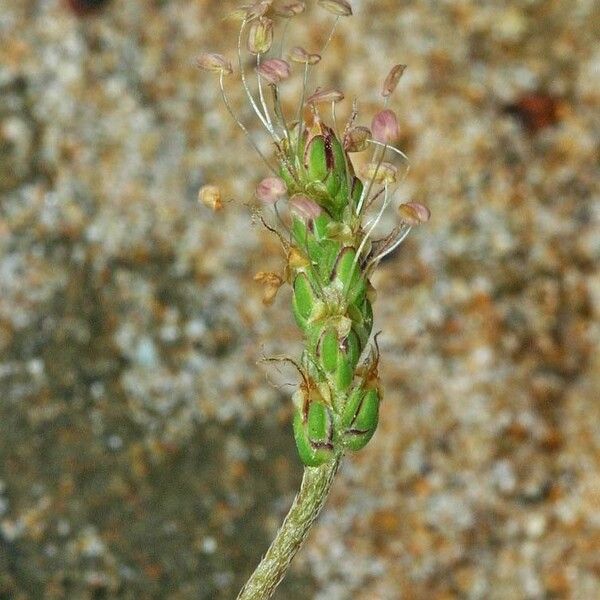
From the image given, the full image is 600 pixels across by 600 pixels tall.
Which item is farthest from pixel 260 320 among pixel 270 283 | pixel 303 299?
pixel 303 299

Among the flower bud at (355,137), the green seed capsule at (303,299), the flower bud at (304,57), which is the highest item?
the flower bud at (304,57)

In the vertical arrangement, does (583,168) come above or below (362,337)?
below

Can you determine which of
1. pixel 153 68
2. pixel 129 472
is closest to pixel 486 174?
pixel 153 68

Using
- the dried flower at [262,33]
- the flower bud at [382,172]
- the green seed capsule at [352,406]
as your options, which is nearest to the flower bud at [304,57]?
the dried flower at [262,33]

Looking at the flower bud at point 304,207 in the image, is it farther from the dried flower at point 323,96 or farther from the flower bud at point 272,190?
the dried flower at point 323,96

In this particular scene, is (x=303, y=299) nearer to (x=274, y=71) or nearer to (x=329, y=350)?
(x=329, y=350)

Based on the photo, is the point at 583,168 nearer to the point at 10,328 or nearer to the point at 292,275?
the point at 10,328
